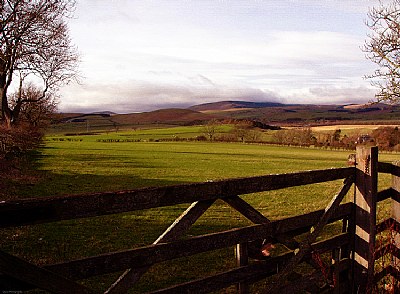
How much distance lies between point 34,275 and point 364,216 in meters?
4.36

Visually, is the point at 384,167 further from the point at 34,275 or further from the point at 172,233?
the point at 34,275

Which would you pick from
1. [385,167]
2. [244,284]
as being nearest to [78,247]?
[244,284]

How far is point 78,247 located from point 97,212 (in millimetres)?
6387

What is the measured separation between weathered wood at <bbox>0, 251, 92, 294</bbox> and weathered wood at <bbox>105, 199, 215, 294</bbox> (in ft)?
1.24

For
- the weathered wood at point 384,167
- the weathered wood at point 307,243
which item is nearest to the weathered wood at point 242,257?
the weathered wood at point 307,243

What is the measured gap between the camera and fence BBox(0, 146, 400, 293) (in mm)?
2545

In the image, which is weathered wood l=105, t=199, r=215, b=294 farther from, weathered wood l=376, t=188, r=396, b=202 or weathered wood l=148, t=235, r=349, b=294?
weathered wood l=376, t=188, r=396, b=202

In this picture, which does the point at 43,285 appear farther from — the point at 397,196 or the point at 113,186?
the point at 113,186

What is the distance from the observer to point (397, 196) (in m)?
5.72

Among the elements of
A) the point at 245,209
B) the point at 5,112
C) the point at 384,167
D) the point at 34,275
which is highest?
the point at 5,112

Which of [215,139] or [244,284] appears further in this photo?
[215,139]

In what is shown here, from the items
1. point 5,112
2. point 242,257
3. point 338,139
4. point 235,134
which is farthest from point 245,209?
point 235,134

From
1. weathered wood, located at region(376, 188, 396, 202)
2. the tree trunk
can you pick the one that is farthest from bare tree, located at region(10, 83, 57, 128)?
weathered wood, located at region(376, 188, 396, 202)

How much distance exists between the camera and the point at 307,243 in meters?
4.38
